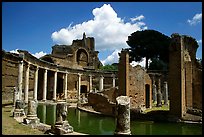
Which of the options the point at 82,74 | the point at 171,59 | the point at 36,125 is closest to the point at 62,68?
the point at 82,74

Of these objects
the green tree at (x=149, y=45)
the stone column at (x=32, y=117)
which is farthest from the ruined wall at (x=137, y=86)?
the green tree at (x=149, y=45)

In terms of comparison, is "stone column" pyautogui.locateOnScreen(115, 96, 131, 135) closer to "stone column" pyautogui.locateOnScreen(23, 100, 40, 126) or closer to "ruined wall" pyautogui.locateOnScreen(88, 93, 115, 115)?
"stone column" pyautogui.locateOnScreen(23, 100, 40, 126)

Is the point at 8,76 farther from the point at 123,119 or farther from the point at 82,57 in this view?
the point at 82,57

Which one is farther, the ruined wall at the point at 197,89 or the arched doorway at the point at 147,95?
the arched doorway at the point at 147,95

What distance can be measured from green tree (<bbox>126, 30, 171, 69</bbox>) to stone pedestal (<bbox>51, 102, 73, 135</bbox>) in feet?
147

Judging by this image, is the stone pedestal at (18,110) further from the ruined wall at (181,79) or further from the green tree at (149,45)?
the green tree at (149,45)

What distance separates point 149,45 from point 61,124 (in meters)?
46.1

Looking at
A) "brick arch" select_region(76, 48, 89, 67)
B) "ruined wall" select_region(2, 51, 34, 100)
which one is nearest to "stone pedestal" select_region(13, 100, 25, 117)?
"ruined wall" select_region(2, 51, 34, 100)

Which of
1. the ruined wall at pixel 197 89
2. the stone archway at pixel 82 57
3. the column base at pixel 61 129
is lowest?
the column base at pixel 61 129

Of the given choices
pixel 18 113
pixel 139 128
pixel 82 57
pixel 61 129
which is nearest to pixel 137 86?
pixel 139 128

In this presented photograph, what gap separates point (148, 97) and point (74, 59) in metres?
24.0

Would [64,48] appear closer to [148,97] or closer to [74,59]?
[74,59]

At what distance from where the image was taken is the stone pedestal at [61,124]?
10.2 metres

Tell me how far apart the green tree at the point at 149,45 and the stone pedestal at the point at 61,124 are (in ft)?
147
